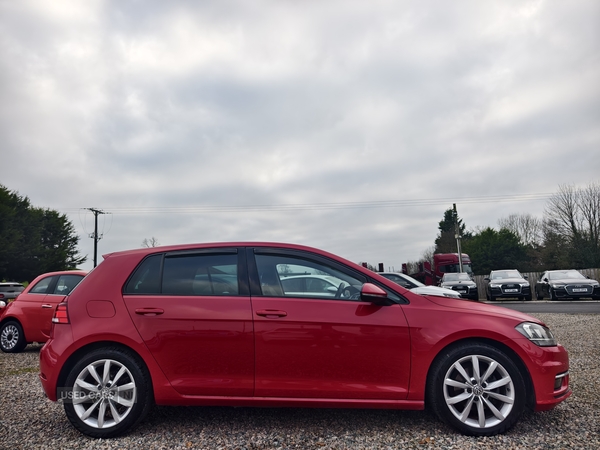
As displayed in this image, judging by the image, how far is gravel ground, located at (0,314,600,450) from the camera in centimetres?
331

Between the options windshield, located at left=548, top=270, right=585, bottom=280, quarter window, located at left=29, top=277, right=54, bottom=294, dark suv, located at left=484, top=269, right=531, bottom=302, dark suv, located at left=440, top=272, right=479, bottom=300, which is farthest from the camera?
dark suv, located at left=484, top=269, right=531, bottom=302

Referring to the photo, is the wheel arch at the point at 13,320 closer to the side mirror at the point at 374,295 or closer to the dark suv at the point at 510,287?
the side mirror at the point at 374,295

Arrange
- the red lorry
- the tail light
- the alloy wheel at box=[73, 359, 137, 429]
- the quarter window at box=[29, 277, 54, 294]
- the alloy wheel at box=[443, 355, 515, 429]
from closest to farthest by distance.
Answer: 1. the alloy wheel at box=[443, 355, 515, 429]
2. the alloy wheel at box=[73, 359, 137, 429]
3. the tail light
4. the quarter window at box=[29, 277, 54, 294]
5. the red lorry

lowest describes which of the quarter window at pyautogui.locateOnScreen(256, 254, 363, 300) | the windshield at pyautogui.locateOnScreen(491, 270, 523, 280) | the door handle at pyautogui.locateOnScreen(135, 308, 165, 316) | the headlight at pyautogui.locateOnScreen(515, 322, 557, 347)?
the headlight at pyautogui.locateOnScreen(515, 322, 557, 347)

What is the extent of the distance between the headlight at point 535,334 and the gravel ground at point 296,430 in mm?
664

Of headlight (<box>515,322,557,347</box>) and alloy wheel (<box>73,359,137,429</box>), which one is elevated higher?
headlight (<box>515,322,557,347</box>)

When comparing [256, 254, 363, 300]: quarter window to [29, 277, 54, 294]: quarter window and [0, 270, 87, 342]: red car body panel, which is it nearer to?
[0, 270, 87, 342]: red car body panel

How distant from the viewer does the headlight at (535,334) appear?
3.55 metres

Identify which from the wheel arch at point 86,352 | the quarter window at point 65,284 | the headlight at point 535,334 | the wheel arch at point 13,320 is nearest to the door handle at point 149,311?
the wheel arch at point 86,352

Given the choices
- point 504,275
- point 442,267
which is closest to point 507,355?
point 504,275

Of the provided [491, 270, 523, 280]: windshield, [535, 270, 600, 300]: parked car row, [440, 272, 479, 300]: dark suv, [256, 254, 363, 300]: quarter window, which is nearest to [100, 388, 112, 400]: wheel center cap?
[256, 254, 363, 300]: quarter window

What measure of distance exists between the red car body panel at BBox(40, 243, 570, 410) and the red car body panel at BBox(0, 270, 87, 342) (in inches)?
204

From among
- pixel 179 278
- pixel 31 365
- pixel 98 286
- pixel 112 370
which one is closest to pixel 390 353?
pixel 179 278

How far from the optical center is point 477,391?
3434mm
